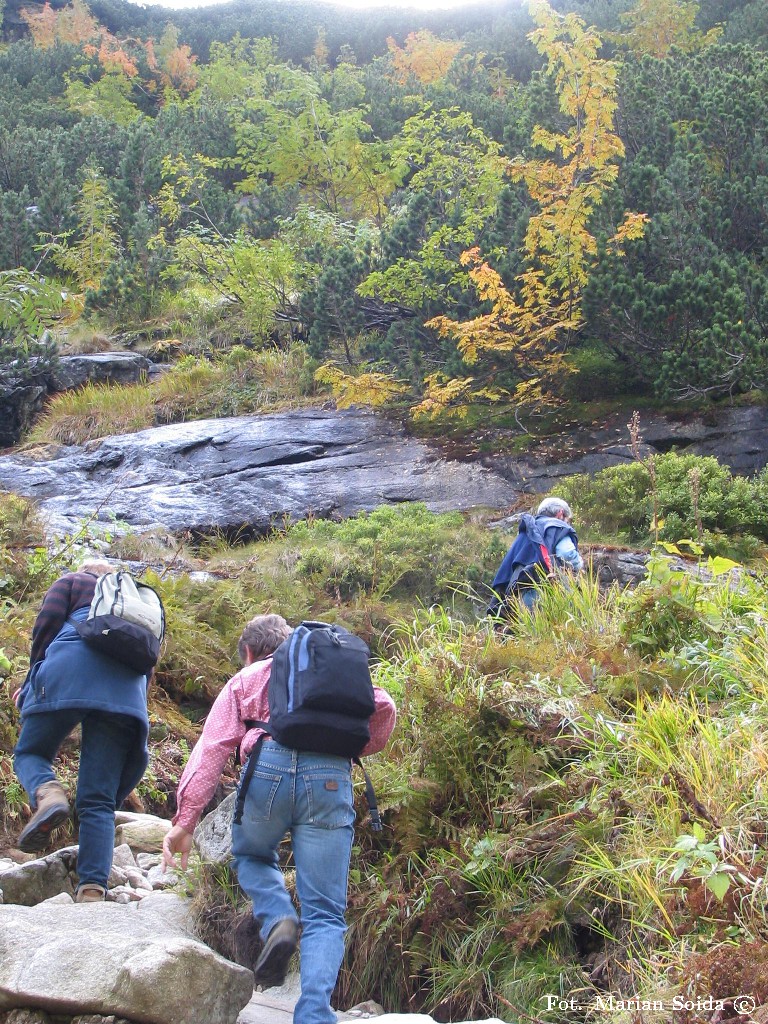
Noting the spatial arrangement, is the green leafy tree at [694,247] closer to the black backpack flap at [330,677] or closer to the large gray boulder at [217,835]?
the large gray boulder at [217,835]

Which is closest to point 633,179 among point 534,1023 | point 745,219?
point 745,219

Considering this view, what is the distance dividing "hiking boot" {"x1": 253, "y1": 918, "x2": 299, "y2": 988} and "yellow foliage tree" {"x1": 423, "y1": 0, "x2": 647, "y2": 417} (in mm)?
8474

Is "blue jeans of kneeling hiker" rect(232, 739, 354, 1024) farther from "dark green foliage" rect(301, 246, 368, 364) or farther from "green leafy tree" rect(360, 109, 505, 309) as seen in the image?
"dark green foliage" rect(301, 246, 368, 364)

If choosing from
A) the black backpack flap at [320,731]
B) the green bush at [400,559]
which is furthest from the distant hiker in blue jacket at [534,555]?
the black backpack flap at [320,731]

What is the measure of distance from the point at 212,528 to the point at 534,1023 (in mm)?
8148

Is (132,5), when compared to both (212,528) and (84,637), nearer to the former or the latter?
(212,528)

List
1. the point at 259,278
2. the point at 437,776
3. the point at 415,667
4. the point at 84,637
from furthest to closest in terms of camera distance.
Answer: the point at 259,278, the point at 415,667, the point at 437,776, the point at 84,637

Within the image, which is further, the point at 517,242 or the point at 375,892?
Answer: the point at 517,242

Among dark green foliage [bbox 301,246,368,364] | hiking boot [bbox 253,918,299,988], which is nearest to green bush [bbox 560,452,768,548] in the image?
dark green foliage [bbox 301,246,368,364]

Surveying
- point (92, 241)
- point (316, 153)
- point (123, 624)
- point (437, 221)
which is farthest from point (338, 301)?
point (123, 624)

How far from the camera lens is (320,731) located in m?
3.33

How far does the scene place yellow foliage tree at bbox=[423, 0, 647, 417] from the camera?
11.0m

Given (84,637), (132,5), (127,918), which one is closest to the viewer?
(127,918)

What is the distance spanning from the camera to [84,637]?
409 centimetres
